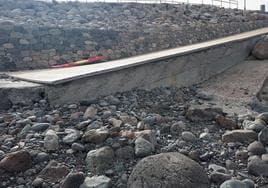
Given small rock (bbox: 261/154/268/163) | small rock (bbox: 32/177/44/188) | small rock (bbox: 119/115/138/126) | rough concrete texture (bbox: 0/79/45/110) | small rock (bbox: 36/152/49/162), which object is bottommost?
small rock (bbox: 261/154/268/163)

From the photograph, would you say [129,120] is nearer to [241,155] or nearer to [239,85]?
[241,155]

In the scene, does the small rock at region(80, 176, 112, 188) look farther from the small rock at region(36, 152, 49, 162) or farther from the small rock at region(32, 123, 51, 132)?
the small rock at region(32, 123, 51, 132)

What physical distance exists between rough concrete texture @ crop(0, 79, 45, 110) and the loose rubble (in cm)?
12

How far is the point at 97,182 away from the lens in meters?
3.48

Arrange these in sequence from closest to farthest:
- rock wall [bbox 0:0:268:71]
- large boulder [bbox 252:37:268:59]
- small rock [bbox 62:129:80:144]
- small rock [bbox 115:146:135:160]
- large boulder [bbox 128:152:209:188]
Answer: large boulder [bbox 128:152:209:188]
small rock [bbox 115:146:135:160]
small rock [bbox 62:129:80:144]
rock wall [bbox 0:0:268:71]
large boulder [bbox 252:37:268:59]

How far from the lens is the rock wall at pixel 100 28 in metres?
8.34

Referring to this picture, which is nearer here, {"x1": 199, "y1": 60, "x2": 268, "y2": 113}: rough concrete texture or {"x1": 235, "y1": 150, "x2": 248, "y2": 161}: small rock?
{"x1": 235, "y1": 150, "x2": 248, "y2": 161}: small rock

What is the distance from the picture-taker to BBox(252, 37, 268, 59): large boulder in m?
9.13

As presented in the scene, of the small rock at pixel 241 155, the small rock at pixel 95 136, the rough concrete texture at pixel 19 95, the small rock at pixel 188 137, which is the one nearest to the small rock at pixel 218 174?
the small rock at pixel 241 155

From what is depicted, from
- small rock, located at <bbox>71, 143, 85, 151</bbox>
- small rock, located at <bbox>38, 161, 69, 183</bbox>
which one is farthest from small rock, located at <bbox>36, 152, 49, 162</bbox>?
small rock, located at <bbox>71, 143, 85, 151</bbox>

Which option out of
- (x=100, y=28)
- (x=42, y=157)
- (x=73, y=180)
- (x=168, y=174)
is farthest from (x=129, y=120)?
(x=100, y=28)

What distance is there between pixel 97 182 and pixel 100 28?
7039mm

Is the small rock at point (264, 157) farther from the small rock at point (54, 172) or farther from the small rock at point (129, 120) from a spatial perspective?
the small rock at point (54, 172)

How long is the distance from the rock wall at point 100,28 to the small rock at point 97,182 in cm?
511
